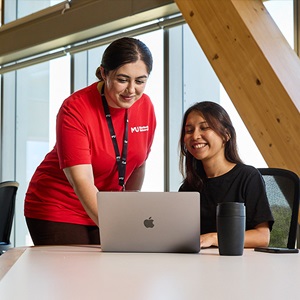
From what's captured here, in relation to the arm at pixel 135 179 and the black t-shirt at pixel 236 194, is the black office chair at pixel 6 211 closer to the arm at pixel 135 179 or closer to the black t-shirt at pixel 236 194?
the arm at pixel 135 179

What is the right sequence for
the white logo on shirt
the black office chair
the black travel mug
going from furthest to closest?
the black office chair
the white logo on shirt
the black travel mug

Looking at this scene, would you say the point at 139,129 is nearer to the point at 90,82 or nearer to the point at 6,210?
the point at 6,210

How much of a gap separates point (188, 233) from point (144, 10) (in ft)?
11.4

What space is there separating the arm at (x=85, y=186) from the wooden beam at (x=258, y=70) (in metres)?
1.53

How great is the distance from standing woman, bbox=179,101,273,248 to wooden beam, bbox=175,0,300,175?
3.43ft

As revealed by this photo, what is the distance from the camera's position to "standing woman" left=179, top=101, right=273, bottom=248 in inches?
100

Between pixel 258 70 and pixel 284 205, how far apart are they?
1.45 meters

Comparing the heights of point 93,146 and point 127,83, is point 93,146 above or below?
below

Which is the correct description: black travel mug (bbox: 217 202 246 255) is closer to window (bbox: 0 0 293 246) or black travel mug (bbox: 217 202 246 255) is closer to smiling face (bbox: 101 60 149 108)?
smiling face (bbox: 101 60 149 108)

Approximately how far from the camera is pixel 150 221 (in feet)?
7.16

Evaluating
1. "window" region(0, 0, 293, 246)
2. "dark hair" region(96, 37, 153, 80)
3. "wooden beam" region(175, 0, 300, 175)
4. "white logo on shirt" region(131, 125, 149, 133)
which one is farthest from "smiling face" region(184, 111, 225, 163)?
"window" region(0, 0, 293, 246)

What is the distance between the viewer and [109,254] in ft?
6.97

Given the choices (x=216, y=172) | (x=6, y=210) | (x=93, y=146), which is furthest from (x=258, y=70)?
(x=6, y=210)

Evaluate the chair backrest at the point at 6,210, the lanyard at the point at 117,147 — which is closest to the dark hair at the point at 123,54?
the lanyard at the point at 117,147
